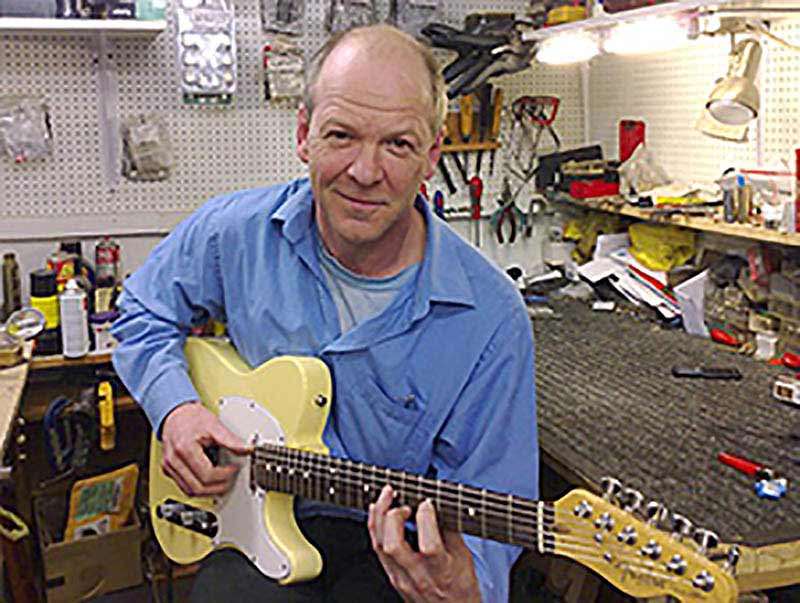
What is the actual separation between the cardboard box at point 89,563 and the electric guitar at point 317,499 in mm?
1122

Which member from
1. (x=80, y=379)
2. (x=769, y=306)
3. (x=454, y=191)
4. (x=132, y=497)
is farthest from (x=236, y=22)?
(x=769, y=306)

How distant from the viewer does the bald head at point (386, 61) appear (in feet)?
4.99

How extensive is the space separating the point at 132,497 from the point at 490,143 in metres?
1.69

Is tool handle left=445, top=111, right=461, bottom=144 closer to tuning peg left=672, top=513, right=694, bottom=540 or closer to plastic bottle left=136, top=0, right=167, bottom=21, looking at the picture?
plastic bottle left=136, top=0, right=167, bottom=21

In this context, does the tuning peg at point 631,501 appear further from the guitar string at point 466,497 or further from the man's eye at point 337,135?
the man's eye at point 337,135

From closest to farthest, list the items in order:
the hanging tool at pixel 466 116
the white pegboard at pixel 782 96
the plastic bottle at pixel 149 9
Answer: the white pegboard at pixel 782 96 → the plastic bottle at pixel 149 9 → the hanging tool at pixel 466 116

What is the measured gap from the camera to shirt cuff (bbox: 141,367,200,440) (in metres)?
1.63

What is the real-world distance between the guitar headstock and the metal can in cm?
211

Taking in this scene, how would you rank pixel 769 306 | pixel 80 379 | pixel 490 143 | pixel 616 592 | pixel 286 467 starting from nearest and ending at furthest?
pixel 286 467 → pixel 616 592 → pixel 769 306 → pixel 80 379 → pixel 490 143

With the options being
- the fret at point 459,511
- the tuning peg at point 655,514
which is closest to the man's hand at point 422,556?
the fret at point 459,511

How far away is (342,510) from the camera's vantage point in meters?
1.62

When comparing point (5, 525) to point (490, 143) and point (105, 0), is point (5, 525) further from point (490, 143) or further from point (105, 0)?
point (490, 143)

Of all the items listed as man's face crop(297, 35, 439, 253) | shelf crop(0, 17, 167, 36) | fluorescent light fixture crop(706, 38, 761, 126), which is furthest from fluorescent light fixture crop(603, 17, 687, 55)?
shelf crop(0, 17, 167, 36)

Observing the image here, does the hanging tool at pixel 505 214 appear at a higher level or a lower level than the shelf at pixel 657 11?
lower
